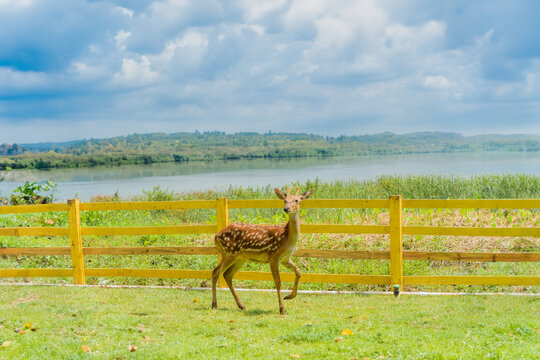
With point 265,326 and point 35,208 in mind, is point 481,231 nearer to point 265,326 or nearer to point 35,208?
point 265,326

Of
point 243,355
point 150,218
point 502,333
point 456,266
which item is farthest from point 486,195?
point 243,355

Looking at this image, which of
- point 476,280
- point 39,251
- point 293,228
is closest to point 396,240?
point 476,280

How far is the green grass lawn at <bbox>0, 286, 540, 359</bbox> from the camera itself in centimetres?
538

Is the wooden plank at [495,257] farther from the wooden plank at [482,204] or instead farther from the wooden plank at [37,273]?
the wooden plank at [37,273]

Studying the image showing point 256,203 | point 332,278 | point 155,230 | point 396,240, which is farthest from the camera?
point 155,230

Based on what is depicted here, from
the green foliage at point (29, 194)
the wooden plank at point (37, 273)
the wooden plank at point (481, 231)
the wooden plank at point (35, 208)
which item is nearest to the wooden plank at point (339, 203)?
the wooden plank at point (481, 231)

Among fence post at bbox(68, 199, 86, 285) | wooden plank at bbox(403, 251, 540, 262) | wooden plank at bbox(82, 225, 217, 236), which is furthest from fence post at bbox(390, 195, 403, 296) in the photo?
fence post at bbox(68, 199, 86, 285)

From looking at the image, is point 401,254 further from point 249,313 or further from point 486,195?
point 486,195

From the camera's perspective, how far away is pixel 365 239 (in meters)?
11.2

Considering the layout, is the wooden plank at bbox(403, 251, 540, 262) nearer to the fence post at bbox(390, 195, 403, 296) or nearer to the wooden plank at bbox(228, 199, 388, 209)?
the fence post at bbox(390, 195, 403, 296)

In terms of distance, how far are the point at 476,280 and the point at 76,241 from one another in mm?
6617

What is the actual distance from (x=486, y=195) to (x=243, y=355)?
15.3 meters

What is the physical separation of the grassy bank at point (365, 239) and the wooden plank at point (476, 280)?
1.09 meters

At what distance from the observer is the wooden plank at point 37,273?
9234mm
